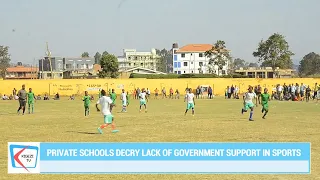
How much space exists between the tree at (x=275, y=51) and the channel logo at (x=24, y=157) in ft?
256

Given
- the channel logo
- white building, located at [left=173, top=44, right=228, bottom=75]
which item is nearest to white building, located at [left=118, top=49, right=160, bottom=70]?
white building, located at [left=173, top=44, right=228, bottom=75]

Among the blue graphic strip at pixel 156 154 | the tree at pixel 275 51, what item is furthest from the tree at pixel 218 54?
the blue graphic strip at pixel 156 154

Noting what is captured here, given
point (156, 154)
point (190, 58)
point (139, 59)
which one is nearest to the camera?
point (156, 154)

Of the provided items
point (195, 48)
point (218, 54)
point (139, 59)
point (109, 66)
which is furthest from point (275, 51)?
point (139, 59)

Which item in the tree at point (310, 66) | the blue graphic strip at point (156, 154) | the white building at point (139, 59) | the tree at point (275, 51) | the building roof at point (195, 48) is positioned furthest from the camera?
the white building at point (139, 59)

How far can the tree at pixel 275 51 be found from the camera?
3403 inches

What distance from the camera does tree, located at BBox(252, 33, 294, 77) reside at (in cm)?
8644

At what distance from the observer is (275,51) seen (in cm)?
8756

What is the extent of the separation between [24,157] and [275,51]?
7975cm

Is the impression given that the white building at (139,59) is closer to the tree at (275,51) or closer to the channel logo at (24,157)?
the tree at (275,51)

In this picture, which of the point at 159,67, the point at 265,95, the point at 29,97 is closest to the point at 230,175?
the point at 265,95

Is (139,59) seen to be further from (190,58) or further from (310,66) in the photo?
(310,66)

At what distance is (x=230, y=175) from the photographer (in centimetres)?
1221

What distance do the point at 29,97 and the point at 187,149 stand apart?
75.2 feet
